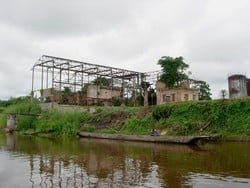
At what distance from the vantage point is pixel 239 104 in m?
31.6

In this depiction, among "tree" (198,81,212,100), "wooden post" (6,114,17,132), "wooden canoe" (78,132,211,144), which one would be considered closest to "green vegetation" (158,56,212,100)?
"tree" (198,81,212,100)

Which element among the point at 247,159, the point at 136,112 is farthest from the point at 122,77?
the point at 247,159

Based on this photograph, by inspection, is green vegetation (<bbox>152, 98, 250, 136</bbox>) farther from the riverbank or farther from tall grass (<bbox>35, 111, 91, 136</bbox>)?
tall grass (<bbox>35, 111, 91, 136</bbox>)

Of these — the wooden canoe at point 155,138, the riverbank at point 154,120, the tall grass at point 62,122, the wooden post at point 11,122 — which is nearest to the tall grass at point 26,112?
the riverbank at point 154,120

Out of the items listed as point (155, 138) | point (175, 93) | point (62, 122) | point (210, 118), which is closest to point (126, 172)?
point (155, 138)

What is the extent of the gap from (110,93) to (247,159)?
36.2 m

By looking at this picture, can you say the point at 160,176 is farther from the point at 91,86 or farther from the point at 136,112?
the point at 91,86

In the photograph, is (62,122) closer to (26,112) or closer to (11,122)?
(26,112)

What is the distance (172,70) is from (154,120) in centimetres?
1572

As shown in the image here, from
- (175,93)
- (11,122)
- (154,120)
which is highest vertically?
(175,93)

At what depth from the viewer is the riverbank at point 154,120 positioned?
31.3 meters

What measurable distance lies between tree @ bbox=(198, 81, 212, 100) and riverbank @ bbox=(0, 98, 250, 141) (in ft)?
64.1

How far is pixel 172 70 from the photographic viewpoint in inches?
1955

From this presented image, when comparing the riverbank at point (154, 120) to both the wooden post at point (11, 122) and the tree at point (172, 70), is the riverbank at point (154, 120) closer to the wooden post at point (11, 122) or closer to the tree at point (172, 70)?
the wooden post at point (11, 122)
